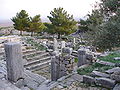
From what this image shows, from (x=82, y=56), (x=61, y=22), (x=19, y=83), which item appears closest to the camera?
(x=19, y=83)

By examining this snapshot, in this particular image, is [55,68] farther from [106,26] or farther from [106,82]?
[106,26]

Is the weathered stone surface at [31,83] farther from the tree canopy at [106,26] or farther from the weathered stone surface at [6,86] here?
the tree canopy at [106,26]

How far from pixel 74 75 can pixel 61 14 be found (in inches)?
631

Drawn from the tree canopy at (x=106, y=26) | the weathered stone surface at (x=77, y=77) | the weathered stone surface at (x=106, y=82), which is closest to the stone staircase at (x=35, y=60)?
the weathered stone surface at (x=77, y=77)

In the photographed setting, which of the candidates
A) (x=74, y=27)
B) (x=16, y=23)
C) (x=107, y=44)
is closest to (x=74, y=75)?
(x=107, y=44)

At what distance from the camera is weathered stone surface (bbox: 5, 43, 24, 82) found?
4.91 m

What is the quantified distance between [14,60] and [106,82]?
3503 millimetres

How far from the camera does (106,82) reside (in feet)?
15.5

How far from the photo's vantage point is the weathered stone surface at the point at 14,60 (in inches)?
193

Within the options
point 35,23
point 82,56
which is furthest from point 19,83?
point 35,23

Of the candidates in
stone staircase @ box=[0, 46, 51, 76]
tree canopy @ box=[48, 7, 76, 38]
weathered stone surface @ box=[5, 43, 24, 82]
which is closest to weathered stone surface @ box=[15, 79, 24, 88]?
weathered stone surface @ box=[5, 43, 24, 82]

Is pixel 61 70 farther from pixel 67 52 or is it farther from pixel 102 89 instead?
pixel 102 89

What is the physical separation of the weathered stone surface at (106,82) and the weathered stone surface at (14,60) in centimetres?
306

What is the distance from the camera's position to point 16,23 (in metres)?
23.7
